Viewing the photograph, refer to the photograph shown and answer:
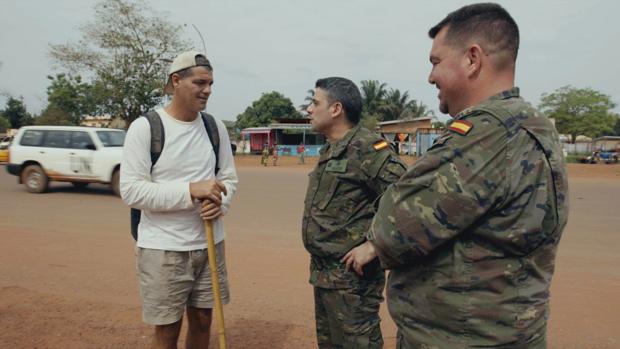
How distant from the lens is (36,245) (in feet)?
19.5

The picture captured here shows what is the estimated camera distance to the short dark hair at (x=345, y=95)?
8.30 feet

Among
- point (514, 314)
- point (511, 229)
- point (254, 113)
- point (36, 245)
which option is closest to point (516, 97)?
point (511, 229)

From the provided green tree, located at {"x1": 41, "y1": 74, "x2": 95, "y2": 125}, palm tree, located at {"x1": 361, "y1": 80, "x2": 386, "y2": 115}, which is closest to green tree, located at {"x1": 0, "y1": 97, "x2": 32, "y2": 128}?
green tree, located at {"x1": 41, "y1": 74, "x2": 95, "y2": 125}

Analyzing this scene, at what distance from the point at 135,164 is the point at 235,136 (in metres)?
42.8

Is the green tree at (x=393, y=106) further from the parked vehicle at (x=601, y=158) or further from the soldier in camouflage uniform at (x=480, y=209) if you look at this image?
the soldier in camouflage uniform at (x=480, y=209)

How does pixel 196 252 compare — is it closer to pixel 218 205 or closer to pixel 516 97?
pixel 218 205

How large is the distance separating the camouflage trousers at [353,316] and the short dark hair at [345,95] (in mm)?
978

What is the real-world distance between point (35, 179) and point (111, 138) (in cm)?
238

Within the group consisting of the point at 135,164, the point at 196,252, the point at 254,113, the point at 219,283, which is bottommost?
the point at 219,283

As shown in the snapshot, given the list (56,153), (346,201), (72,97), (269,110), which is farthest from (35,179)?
(269,110)

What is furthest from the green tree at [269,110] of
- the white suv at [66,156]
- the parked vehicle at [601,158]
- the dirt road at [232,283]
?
the dirt road at [232,283]

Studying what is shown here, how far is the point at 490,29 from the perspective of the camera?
4.50ft

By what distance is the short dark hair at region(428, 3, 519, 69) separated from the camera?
4.49 ft

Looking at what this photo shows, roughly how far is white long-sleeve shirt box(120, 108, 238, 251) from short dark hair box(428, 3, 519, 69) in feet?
4.69
